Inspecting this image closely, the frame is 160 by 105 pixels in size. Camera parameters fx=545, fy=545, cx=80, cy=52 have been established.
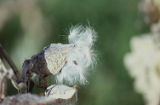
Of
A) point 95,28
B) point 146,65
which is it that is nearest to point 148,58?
point 146,65

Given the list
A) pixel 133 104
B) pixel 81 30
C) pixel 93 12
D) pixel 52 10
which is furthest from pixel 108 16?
pixel 81 30

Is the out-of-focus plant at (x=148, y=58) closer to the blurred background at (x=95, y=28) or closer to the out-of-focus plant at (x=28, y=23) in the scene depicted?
the blurred background at (x=95, y=28)

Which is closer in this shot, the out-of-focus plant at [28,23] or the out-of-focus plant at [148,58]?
the out-of-focus plant at [148,58]

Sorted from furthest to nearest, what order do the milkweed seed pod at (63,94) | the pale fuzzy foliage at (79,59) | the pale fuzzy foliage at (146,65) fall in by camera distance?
1. the pale fuzzy foliage at (146,65)
2. the pale fuzzy foliage at (79,59)
3. the milkweed seed pod at (63,94)

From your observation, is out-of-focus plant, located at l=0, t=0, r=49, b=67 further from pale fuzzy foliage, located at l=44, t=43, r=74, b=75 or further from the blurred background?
pale fuzzy foliage, located at l=44, t=43, r=74, b=75

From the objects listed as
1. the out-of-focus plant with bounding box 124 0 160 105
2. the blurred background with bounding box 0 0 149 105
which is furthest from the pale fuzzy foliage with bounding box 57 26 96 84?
the blurred background with bounding box 0 0 149 105

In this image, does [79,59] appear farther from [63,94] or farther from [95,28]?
[95,28]

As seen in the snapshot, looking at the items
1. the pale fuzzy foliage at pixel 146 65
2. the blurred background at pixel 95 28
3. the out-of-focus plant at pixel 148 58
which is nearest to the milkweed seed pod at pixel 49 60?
the out-of-focus plant at pixel 148 58
